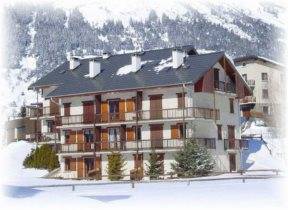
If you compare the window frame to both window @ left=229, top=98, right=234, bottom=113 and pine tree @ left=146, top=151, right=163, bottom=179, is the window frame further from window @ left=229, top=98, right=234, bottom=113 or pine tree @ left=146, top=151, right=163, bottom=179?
pine tree @ left=146, top=151, right=163, bottom=179

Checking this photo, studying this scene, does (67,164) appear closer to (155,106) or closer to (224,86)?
(155,106)

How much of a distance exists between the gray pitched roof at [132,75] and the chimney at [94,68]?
39 cm

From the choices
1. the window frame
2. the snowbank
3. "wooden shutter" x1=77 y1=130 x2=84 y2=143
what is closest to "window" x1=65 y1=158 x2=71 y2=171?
"wooden shutter" x1=77 y1=130 x2=84 y2=143

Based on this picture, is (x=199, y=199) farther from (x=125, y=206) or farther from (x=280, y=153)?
(x=280, y=153)

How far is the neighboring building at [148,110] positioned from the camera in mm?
48969

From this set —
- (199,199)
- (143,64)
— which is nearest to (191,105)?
(143,64)

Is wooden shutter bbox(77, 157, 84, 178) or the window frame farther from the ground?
the window frame

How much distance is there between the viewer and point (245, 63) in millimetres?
82500

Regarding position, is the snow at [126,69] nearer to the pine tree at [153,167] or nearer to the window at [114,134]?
the window at [114,134]

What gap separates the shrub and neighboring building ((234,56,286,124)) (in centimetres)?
3062

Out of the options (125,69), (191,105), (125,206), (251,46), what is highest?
(251,46)

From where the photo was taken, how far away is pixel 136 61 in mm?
53562

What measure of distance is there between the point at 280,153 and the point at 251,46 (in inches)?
4935

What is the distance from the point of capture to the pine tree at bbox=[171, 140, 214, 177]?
44.4 meters
